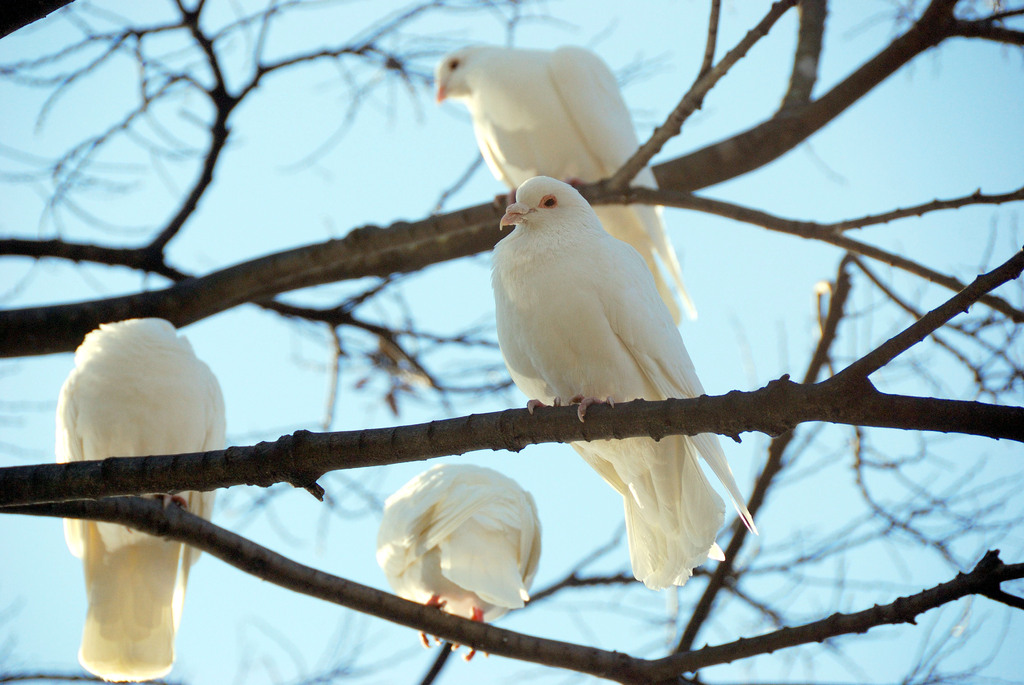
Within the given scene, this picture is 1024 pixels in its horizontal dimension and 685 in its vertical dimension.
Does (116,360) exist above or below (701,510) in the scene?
above

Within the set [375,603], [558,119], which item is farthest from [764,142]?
[375,603]

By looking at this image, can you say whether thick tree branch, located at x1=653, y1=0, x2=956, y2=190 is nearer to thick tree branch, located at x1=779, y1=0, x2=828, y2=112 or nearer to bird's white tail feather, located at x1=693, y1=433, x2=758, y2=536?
thick tree branch, located at x1=779, y1=0, x2=828, y2=112

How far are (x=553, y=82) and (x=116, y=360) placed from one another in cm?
369

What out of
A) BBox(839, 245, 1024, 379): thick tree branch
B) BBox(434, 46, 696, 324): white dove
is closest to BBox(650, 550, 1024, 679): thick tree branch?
BBox(839, 245, 1024, 379): thick tree branch

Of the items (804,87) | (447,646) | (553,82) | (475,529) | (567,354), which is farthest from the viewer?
(553,82)

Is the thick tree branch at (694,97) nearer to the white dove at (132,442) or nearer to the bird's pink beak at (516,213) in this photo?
the bird's pink beak at (516,213)

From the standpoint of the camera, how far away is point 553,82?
6.39 m

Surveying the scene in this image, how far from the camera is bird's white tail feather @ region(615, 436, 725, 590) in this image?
3068 millimetres

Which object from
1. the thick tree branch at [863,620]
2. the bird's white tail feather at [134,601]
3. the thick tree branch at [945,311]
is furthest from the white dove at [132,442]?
the thick tree branch at [945,311]

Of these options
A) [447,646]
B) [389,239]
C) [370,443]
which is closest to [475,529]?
[447,646]

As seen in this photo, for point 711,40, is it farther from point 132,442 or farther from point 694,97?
point 132,442

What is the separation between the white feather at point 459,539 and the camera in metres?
4.35

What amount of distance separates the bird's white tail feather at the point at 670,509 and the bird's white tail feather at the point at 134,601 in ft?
8.99

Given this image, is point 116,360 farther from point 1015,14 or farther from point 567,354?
point 1015,14
